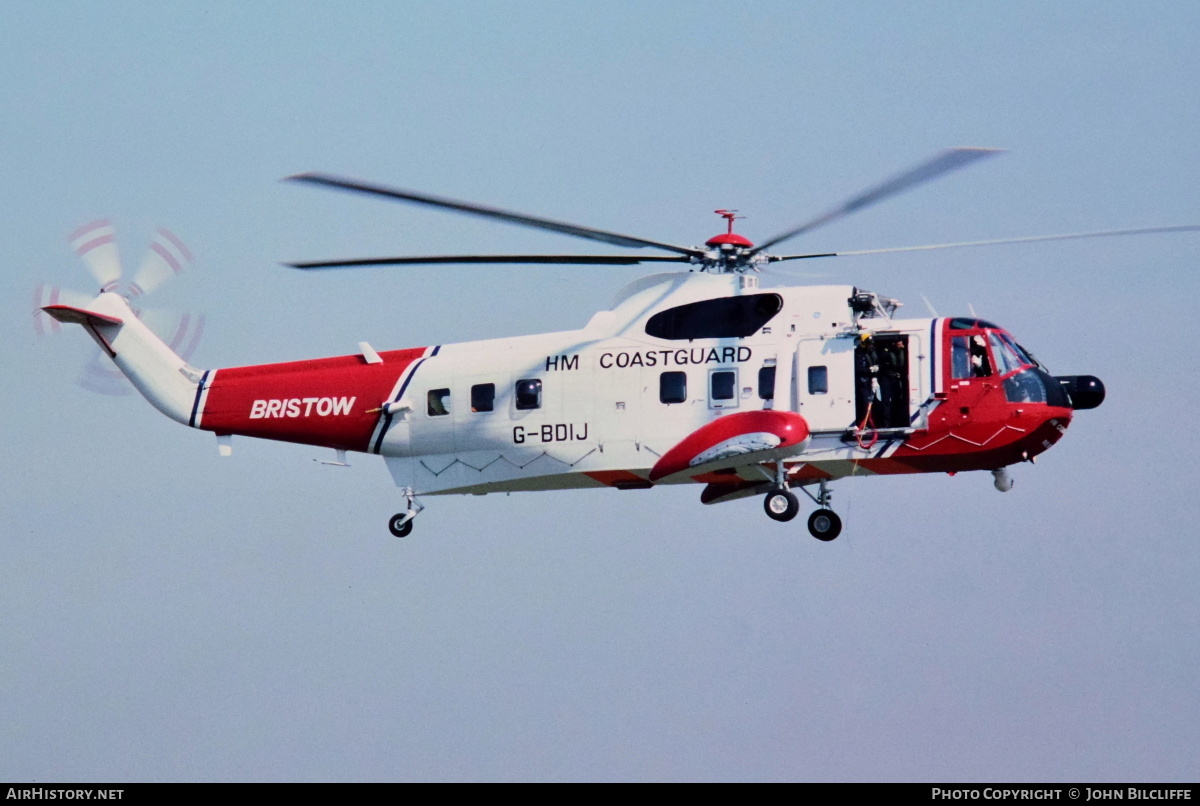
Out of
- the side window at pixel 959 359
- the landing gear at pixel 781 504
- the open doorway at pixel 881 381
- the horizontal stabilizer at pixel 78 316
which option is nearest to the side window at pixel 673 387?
the landing gear at pixel 781 504

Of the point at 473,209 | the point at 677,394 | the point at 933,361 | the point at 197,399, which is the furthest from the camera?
the point at 197,399

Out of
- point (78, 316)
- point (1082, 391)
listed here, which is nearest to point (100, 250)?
point (78, 316)

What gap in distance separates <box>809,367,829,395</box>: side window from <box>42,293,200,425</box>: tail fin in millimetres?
9949

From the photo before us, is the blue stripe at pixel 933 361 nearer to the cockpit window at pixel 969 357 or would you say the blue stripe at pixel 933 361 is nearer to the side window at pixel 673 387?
the cockpit window at pixel 969 357

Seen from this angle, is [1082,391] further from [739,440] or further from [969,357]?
[739,440]

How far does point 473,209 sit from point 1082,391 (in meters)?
8.91

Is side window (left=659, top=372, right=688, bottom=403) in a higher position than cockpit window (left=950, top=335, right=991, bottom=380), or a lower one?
lower

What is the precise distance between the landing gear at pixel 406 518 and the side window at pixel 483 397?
1.69 meters

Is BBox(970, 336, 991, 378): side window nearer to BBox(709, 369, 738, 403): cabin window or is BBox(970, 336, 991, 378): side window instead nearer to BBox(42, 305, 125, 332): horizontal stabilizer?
BBox(709, 369, 738, 403): cabin window

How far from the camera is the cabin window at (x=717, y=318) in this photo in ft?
83.0

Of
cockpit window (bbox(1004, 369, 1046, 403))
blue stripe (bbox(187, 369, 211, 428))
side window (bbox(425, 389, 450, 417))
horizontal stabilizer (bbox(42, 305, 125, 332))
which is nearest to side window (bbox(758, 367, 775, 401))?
cockpit window (bbox(1004, 369, 1046, 403))

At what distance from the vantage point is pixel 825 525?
1010 inches

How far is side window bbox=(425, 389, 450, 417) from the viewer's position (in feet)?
88.0

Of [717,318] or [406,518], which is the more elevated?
[717,318]
